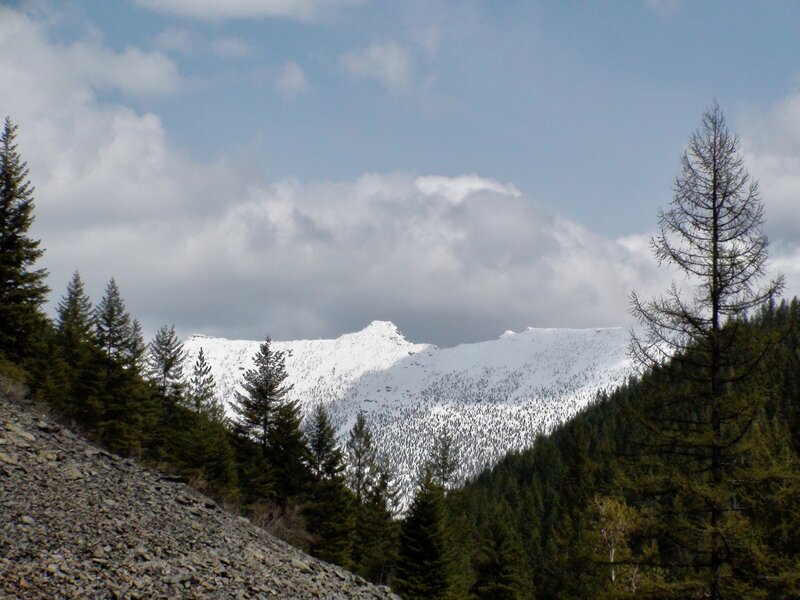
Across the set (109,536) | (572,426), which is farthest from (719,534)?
(572,426)

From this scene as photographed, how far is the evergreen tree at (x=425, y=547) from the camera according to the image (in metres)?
28.5

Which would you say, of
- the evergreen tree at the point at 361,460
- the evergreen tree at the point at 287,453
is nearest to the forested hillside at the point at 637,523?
the evergreen tree at the point at 361,460

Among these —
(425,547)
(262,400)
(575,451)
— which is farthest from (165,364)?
(575,451)

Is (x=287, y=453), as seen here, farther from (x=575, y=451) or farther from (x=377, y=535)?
(x=575, y=451)

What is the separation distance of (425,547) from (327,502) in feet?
28.1

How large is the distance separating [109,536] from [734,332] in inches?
516

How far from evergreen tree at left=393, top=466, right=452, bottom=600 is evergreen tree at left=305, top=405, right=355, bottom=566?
6.20m

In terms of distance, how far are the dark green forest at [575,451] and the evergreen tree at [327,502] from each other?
112mm

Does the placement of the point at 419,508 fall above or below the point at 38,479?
below

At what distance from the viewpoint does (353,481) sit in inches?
1912

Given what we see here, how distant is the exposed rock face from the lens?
34.8 feet

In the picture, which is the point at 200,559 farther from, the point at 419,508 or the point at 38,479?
the point at 419,508

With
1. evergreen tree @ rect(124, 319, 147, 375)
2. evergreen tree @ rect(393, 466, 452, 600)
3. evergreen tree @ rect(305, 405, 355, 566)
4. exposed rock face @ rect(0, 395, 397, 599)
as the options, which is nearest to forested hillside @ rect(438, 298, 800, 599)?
evergreen tree @ rect(393, 466, 452, 600)

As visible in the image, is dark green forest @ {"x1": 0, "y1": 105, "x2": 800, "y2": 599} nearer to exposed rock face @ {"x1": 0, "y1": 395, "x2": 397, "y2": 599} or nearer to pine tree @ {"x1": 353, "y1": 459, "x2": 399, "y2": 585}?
pine tree @ {"x1": 353, "y1": 459, "x2": 399, "y2": 585}
